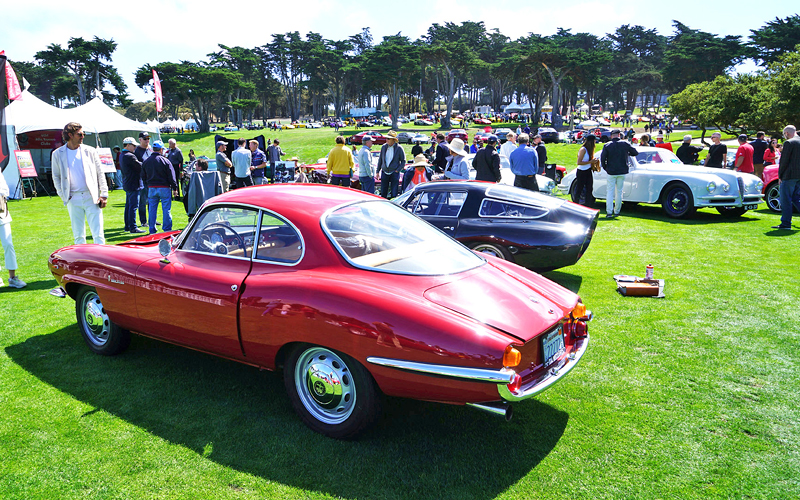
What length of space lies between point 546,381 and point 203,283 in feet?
7.64

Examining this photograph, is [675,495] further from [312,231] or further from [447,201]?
[447,201]

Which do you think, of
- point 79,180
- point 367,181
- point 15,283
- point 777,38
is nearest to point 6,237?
point 15,283

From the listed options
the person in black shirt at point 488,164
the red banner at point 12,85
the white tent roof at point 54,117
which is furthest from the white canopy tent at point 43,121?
the person in black shirt at point 488,164

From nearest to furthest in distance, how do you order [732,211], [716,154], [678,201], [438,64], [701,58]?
[678,201] → [732,211] → [716,154] → [701,58] → [438,64]

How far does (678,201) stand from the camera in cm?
1142

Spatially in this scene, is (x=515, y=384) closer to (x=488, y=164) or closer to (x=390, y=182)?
(x=488, y=164)

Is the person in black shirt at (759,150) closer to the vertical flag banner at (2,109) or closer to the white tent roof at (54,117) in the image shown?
the vertical flag banner at (2,109)

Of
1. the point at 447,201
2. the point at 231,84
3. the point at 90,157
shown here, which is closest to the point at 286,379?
the point at 447,201

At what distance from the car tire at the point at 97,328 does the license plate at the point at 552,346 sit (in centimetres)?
345

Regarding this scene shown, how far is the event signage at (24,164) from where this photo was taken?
57.4 feet

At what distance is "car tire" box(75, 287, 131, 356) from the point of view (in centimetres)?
445

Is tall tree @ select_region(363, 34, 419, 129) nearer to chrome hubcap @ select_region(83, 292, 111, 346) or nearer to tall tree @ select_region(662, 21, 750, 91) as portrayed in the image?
tall tree @ select_region(662, 21, 750, 91)

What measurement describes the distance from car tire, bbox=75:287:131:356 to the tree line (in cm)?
4650

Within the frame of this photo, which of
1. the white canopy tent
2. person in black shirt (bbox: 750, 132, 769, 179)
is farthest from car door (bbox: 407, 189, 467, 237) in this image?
the white canopy tent
